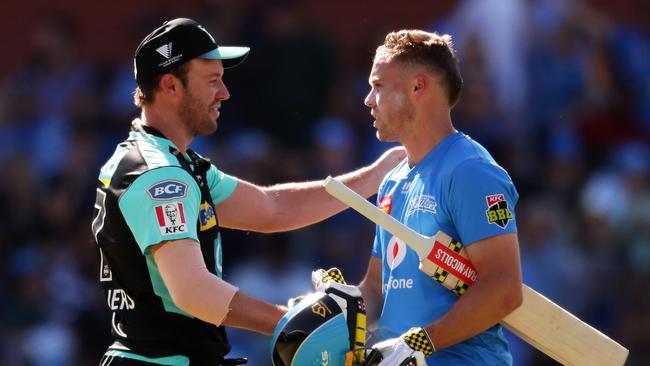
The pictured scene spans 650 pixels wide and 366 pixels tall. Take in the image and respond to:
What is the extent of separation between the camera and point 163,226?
4.99 metres

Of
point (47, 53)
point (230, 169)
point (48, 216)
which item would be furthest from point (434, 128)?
point (47, 53)

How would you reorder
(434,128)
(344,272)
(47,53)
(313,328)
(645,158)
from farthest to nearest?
(47,53)
(645,158)
(344,272)
(434,128)
(313,328)

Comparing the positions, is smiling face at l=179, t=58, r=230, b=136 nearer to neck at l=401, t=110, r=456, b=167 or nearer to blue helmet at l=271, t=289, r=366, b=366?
neck at l=401, t=110, r=456, b=167

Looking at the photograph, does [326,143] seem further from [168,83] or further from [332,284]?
[332,284]

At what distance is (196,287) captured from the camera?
496 centimetres

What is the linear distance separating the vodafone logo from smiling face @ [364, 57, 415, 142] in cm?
43

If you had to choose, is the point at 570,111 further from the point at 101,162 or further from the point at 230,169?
the point at 101,162

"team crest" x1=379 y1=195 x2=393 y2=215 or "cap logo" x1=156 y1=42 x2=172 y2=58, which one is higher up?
"cap logo" x1=156 y1=42 x2=172 y2=58

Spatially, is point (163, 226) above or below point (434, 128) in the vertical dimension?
below

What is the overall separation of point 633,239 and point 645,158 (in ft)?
2.50

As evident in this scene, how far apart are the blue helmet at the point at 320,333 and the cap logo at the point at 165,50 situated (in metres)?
1.23

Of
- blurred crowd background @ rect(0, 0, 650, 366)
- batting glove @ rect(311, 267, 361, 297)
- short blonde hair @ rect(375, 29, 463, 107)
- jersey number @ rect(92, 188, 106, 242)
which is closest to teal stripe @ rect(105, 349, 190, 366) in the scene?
jersey number @ rect(92, 188, 106, 242)

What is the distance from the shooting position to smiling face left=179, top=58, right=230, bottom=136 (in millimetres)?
5461

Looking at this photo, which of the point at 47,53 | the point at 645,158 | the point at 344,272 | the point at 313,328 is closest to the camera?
the point at 313,328
